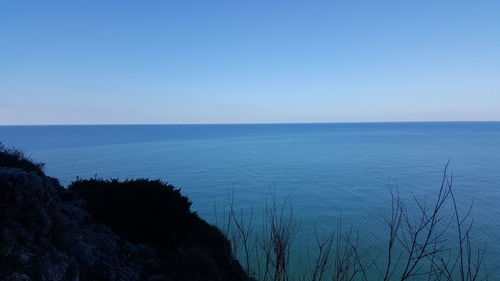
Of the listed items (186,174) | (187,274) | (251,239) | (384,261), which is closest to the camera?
(187,274)

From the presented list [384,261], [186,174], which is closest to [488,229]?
[384,261]

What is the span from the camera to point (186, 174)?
40781 mm

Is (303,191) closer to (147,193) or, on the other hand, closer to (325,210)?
(325,210)

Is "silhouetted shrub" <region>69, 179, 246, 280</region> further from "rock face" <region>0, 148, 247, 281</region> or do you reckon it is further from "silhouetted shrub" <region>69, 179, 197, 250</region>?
"rock face" <region>0, 148, 247, 281</region>

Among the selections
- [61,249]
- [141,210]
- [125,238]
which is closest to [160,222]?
[141,210]

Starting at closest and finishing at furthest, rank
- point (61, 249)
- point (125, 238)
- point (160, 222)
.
A: point (61, 249) → point (125, 238) → point (160, 222)

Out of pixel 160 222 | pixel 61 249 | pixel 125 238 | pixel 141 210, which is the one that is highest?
pixel 61 249

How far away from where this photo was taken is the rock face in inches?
184

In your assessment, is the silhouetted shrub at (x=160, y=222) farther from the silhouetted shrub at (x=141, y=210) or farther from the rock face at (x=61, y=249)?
the rock face at (x=61, y=249)

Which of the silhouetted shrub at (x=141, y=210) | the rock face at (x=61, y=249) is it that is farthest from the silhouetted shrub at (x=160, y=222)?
the rock face at (x=61, y=249)

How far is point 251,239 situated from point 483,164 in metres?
46.3

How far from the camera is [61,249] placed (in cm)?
567

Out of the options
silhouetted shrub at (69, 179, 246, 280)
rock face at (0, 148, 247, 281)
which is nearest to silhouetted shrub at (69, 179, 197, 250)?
silhouetted shrub at (69, 179, 246, 280)

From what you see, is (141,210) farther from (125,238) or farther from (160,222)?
(125,238)
